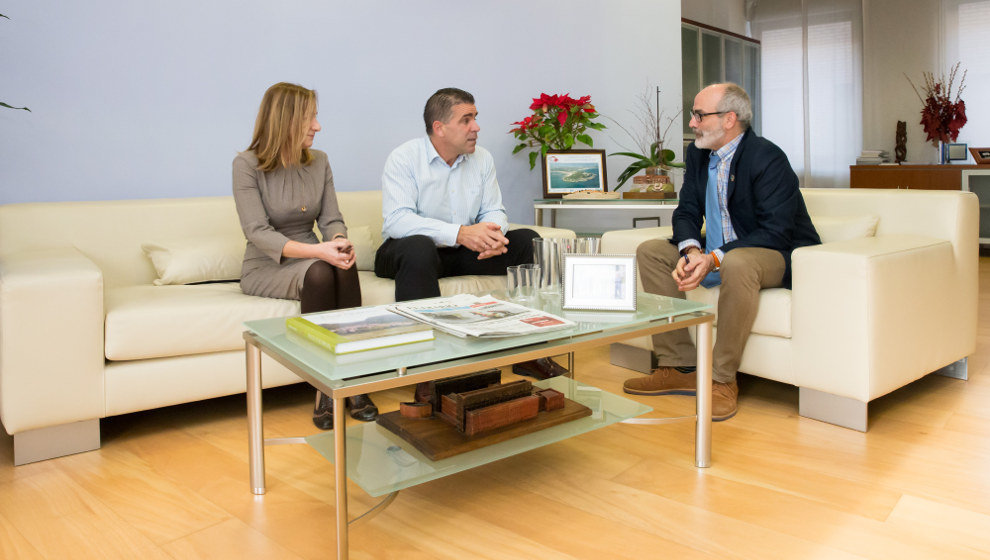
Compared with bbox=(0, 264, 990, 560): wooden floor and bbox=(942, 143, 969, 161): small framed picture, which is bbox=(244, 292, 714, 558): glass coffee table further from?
bbox=(942, 143, 969, 161): small framed picture

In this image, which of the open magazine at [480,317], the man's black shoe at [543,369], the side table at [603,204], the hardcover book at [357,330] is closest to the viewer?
the hardcover book at [357,330]

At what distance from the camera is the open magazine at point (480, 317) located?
154cm

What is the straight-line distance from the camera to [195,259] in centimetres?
256

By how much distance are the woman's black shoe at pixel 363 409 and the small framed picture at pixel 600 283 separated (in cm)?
72

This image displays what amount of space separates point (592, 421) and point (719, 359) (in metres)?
0.71

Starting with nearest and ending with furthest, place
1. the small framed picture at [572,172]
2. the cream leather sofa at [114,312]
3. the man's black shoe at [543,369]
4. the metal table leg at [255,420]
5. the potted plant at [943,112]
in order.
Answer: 1. the metal table leg at [255,420]
2. the cream leather sofa at [114,312]
3. the man's black shoe at [543,369]
4. the small framed picture at [572,172]
5. the potted plant at [943,112]

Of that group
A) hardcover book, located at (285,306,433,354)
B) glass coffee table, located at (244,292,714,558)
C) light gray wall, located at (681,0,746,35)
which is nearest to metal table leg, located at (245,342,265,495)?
glass coffee table, located at (244,292,714,558)

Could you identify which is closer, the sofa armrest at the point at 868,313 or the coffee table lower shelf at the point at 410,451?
the coffee table lower shelf at the point at 410,451

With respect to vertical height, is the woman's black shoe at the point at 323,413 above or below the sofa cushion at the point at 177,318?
below

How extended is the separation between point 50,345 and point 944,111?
6525mm

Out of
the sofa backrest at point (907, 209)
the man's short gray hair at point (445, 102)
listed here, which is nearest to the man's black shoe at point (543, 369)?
the man's short gray hair at point (445, 102)

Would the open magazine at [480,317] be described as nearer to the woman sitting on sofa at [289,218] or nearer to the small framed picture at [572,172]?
the woman sitting on sofa at [289,218]

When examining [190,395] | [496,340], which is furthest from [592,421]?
[190,395]

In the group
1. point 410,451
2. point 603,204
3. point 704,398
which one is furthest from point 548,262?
point 603,204
